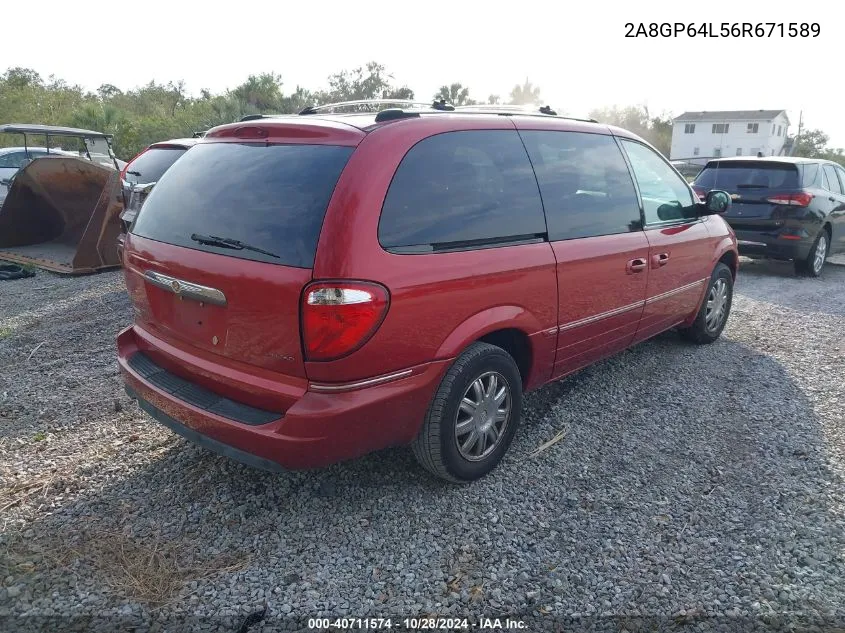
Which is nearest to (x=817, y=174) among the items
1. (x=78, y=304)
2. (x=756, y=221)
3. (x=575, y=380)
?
(x=756, y=221)

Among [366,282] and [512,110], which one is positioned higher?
[512,110]

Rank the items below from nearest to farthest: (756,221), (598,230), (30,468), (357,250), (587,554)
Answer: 1. (357,250)
2. (587,554)
3. (30,468)
4. (598,230)
5. (756,221)

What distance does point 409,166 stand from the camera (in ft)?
8.87

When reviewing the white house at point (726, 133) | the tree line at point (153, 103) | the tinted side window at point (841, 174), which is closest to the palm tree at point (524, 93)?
the tree line at point (153, 103)

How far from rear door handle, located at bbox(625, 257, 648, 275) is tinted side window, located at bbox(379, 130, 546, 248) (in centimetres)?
89

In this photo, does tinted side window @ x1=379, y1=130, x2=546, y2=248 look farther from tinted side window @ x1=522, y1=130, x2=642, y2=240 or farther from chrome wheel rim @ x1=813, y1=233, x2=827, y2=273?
chrome wheel rim @ x1=813, y1=233, x2=827, y2=273

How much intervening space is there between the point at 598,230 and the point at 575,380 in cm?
131

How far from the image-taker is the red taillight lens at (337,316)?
2367 mm

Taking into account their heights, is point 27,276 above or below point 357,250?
below

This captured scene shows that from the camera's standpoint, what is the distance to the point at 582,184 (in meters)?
3.63

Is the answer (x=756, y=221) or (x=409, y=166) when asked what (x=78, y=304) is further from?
(x=756, y=221)

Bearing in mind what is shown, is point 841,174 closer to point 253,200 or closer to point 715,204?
point 715,204

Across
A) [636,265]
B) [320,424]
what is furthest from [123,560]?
[636,265]

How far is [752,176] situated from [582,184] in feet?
19.7
